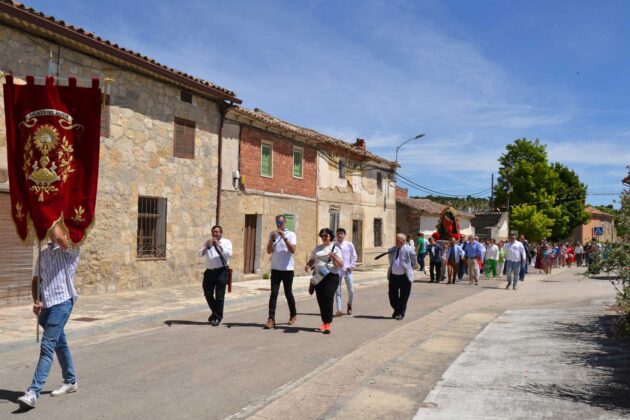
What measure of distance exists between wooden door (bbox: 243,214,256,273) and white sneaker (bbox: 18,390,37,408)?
1472 cm

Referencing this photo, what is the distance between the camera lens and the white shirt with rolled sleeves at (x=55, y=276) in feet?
17.1

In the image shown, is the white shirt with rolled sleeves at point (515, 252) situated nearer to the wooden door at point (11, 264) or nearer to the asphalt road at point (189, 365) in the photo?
Answer: the asphalt road at point (189, 365)

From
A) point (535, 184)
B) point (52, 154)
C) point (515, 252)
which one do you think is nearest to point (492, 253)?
point (515, 252)

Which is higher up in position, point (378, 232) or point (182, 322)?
point (378, 232)

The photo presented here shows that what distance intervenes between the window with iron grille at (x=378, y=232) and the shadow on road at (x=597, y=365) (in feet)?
68.1

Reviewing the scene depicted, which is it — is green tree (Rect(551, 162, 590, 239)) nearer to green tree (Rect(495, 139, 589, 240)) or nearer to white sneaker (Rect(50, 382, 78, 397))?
green tree (Rect(495, 139, 589, 240))

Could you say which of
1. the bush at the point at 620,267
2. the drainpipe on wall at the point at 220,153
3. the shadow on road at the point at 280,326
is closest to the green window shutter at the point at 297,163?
the drainpipe on wall at the point at 220,153

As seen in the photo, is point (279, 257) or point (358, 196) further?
point (358, 196)

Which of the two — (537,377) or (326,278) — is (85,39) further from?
(537,377)

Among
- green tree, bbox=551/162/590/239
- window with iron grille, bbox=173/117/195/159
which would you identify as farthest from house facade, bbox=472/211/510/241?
window with iron grille, bbox=173/117/195/159

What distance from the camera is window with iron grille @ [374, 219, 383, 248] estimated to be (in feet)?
99.7

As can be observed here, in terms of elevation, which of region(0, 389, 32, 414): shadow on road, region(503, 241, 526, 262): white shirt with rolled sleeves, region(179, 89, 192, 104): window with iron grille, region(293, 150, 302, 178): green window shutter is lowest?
region(0, 389, 32, 414): shadow on road

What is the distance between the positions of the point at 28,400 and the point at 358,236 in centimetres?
2404

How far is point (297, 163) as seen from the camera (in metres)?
23.0
